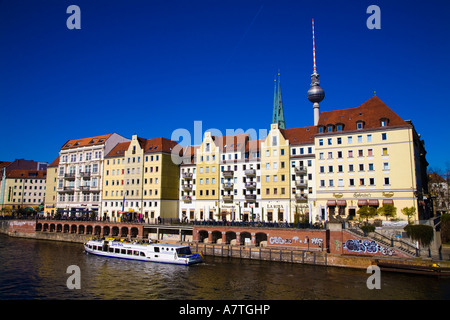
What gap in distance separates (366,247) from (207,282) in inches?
1000

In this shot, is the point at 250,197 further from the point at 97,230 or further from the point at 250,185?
the point at 97,230

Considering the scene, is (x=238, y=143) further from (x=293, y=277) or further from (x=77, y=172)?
(x=77, y=172)

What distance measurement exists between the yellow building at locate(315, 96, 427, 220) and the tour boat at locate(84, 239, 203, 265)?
83.2ft

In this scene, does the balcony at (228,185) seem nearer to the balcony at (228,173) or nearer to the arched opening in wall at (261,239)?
the balcony at (228,173)

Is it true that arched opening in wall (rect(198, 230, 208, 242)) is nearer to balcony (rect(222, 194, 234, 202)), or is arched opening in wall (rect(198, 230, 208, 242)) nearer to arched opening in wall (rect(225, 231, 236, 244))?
arched opening in wall (rect(225, 231, 236, 244))

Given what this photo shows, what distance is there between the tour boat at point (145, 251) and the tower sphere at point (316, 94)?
77.7 m

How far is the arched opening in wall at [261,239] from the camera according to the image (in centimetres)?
7088

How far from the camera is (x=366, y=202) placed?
228 feet

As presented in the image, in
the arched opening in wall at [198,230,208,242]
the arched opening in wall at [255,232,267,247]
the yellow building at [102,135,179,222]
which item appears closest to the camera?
the arched opening in wall at [255,232,267,247]

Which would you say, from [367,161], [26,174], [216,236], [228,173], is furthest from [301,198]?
[26,174]

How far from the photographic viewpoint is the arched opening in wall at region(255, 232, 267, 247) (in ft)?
233

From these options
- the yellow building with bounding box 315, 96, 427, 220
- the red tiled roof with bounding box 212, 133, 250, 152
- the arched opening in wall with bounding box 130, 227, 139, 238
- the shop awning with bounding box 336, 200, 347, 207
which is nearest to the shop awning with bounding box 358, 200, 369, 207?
the yellow building with bounding box 315, 96, 427, 220
